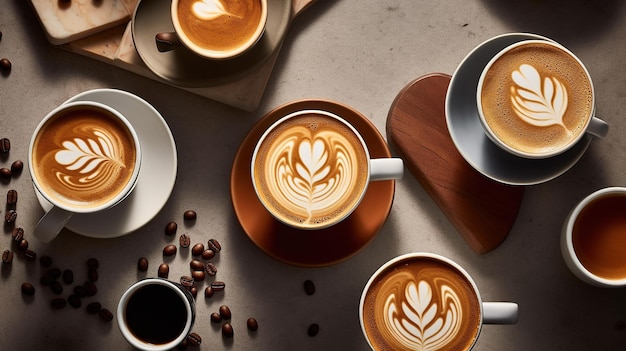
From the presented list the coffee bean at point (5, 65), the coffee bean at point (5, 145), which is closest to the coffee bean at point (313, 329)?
the coffee bean at point (5, 145)

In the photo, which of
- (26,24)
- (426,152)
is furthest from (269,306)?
(26,24)

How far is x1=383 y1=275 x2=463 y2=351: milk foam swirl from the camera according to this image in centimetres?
157

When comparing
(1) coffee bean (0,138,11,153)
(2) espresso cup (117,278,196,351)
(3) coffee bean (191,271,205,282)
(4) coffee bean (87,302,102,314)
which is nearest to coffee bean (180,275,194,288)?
(3) coffee bean (191,271,205,282)

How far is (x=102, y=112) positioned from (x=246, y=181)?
393 mm

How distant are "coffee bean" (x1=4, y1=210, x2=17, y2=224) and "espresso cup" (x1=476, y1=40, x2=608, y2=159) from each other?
125 centimetres

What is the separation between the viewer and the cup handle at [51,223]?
5.09ft

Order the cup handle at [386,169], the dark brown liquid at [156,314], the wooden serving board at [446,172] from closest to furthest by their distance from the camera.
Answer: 1. the cup handle at [386,169]
2. the dark brown liquid at [156,314]
3. the wooden serving board at [446,172]

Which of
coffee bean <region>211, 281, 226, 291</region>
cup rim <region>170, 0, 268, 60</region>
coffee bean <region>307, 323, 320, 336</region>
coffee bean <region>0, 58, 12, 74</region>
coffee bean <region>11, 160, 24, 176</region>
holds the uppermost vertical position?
cup rim <region>170, 0, 268, 60</region>

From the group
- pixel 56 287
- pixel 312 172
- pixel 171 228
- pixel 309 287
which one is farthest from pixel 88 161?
pixel 309 287

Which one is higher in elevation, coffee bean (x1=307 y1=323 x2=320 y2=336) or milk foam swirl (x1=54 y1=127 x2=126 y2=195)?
milk foam swirl (x1=54 y1=127 x2=126 y2=195)

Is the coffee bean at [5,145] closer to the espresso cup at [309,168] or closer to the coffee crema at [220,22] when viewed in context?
the coffee crema at [220,22]

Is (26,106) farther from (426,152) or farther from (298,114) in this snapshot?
(426,152)

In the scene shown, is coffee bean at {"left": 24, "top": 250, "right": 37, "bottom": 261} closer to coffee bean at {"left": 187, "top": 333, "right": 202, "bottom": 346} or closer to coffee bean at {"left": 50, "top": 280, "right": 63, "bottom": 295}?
coffee bean at {"left": 50, "top": 280, "right": 63, "bottom": 295}

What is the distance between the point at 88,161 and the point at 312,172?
53 cm
